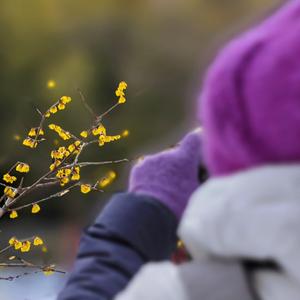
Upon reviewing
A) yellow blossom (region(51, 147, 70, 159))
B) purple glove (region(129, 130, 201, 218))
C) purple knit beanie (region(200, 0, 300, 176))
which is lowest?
yellow blossom (region(51, 147, 70, 159))

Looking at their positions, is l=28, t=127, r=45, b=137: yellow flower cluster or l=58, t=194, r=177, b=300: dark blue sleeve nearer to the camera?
l=58, t=194, r=177, b=300: dark blue sleeve

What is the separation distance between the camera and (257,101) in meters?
0.42

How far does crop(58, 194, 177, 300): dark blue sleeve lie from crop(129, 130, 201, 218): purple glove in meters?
0.01

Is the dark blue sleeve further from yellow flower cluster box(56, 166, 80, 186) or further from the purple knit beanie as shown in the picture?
yellow flower cluster box(56, 166, 80, 186)

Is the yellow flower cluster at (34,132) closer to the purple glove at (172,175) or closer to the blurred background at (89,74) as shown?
the purple glove at (172,175)

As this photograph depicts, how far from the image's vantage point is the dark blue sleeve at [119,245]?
55 cm

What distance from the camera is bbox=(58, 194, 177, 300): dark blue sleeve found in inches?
21.8

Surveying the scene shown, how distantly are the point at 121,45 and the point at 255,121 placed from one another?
8288 mm

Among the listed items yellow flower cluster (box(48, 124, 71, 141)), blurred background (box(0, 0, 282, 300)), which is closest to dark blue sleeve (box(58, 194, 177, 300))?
yellow flower cluster (box(48, 124, 71, 141))

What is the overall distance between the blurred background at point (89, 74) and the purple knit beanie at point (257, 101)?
5.01m

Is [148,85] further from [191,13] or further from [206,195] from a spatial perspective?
[206,195]

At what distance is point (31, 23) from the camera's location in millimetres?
8266

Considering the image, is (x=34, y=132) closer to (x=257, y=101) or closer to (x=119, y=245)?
(x=119, y=245)

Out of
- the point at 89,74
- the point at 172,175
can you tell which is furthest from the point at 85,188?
the point at 89,74
